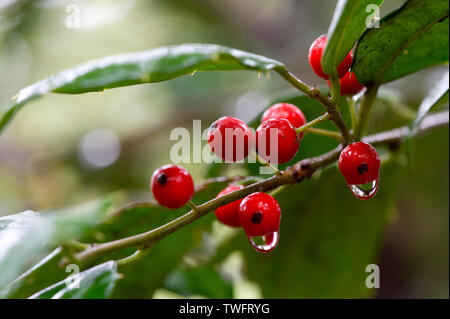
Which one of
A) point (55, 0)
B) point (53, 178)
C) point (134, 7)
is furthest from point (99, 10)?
point (53, 178)

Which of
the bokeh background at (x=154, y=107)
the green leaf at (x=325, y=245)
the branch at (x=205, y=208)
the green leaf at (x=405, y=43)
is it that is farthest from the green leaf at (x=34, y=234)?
the bokeh background at (x=154, y=107)

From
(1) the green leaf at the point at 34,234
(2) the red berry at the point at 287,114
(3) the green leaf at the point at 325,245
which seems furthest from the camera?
(3) the green leaf at the point at 325,245

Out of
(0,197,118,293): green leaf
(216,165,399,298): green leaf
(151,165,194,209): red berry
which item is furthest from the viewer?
(216,165,399,298): green leaf

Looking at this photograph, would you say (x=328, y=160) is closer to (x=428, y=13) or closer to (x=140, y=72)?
(x=428, y=13)

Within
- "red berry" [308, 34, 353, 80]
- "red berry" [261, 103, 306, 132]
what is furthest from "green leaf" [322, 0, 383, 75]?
"red berry" [261, 103, 306, 132]

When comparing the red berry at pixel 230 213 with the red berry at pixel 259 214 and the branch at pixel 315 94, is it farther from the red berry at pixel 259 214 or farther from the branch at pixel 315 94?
the branch at pixel 315 94

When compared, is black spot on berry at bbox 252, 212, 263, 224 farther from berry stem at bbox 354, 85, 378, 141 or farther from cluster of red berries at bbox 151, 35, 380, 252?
berry stem at bbox 354, 85, 378, 141
